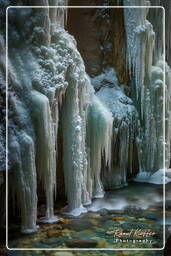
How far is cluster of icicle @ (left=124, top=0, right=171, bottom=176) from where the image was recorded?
344 cm

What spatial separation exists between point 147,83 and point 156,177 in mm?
816

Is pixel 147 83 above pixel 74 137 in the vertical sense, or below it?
above

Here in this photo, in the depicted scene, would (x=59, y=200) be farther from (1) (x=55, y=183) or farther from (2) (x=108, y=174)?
(2) (x=108, y=174)

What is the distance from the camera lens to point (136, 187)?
3.39 m

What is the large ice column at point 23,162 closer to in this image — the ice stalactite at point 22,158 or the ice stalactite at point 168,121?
the ice stalactite at point 22,158

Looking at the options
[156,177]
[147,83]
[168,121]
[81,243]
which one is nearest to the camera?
[81,243]

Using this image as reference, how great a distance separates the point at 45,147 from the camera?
3.22m

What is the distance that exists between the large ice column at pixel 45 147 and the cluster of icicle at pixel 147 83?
2.51 feet

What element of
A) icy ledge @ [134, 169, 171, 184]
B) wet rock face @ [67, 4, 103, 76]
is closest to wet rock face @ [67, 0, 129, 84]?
wet rock face @ [67, 4, 103, 76]

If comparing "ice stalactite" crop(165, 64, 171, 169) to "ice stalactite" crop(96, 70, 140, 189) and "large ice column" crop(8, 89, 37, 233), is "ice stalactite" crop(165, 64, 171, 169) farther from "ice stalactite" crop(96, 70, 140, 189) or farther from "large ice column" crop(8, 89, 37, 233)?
"large ice column" crop(8, 89, 37, 233)

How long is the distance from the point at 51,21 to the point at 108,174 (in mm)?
1301

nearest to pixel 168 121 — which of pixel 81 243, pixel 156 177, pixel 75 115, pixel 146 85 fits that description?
pixel 146 85

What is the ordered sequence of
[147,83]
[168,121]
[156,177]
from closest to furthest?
[156,177], [168,121], [147,83]

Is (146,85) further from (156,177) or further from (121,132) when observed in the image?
(156,177)
